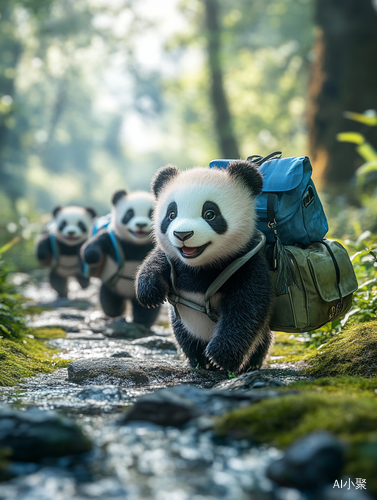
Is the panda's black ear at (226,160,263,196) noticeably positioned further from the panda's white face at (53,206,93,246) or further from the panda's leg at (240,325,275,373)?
the panda's white face at (53,206,93,246)

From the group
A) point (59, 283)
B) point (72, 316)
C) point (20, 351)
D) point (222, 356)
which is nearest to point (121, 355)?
Answer: point (20, 351)

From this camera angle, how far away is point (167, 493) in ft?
4.81

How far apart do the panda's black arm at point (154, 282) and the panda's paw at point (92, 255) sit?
1867 millimetres

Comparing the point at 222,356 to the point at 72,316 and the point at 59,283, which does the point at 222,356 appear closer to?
the point at 72,316

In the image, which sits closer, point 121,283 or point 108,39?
point 121,283

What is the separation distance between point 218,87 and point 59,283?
9.27 m

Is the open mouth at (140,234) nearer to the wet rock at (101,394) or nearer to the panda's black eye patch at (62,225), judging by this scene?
the panda's black eye patch at (62,225)

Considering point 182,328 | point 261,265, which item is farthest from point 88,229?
point 261,265

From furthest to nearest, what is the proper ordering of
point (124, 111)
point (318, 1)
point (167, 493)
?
point (124, 111) < point (318, 1) < point (167, 493)

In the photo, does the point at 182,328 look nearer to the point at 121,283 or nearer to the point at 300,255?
the point at 300,255

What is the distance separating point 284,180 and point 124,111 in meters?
45.5

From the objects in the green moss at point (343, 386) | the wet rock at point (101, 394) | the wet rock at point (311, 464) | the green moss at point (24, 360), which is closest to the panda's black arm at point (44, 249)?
the green moss at point (24, 360)

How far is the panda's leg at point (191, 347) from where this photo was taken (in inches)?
132

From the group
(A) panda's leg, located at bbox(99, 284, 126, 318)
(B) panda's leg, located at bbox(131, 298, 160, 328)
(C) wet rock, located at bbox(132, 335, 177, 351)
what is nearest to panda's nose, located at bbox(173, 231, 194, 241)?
(C) wet rock, located at bbox(132, 335, 177, 351)
